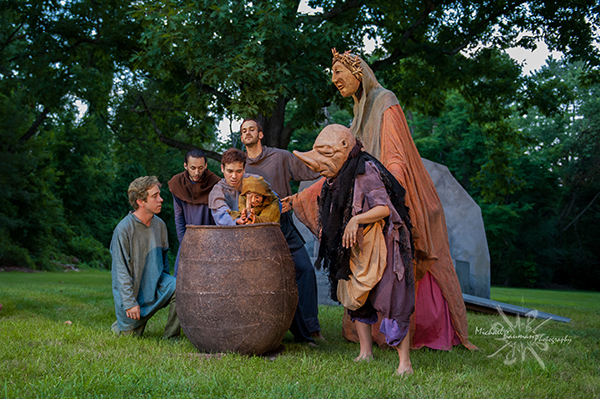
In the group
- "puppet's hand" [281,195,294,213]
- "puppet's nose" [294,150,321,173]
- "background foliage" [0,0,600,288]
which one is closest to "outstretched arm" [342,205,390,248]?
"puppet's nose" [294,150,321,173]

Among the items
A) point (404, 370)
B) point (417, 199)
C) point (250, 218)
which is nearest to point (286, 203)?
point (250, 218)

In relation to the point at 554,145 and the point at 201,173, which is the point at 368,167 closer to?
the point at 201,173

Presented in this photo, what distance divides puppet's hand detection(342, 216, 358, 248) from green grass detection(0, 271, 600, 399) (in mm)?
926

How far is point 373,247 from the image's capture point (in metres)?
4.09

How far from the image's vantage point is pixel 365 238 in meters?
4.13

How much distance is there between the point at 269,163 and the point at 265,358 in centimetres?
213

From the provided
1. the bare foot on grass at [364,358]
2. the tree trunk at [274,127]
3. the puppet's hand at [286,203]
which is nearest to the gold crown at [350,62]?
the puppet's hand at [286,203]

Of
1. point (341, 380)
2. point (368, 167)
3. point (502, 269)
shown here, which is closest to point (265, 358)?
point (341, 380)

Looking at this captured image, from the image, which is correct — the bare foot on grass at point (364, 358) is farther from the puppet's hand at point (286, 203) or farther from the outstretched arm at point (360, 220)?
the puppet's hand at point (286, 203)

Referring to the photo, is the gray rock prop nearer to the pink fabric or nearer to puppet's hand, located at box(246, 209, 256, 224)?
the pink fabric

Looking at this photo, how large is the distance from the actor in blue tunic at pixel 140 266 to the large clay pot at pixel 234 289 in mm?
1137

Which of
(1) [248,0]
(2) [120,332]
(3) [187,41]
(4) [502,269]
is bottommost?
(4) [502,269]

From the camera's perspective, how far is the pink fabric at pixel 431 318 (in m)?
5.00

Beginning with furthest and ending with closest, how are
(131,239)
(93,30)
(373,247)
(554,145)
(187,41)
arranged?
(554,145) < (93,30) < (187,41) < (131,239) < (373,247)
